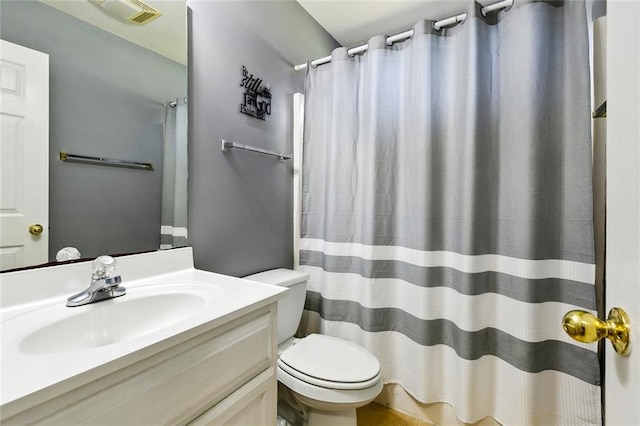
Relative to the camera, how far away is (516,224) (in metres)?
1.28

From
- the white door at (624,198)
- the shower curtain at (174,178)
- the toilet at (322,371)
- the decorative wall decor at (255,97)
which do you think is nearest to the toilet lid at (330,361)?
the toilet at (322,371)

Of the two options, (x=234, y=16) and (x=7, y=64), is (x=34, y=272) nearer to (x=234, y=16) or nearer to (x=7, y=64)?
(x=7, y=64)

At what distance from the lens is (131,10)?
1045 mm

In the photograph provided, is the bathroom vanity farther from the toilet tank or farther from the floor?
the floor

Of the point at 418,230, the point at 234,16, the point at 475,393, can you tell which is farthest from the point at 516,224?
the point at 234,16

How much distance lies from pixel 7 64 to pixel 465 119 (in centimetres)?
161

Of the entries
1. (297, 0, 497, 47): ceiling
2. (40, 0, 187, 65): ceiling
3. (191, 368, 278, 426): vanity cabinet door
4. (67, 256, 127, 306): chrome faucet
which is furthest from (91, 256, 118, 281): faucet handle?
(297, 0, 497, 47): ceiling

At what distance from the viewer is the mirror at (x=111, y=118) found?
876 millimetres

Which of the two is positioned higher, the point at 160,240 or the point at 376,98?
the point at 376,98

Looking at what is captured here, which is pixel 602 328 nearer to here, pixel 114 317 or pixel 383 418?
pixel 114 317

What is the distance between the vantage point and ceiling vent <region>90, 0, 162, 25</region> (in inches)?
38.8

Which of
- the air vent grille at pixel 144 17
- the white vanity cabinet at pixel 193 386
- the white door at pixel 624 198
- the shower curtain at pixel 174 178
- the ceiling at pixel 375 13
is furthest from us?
the ceiling at pixel 375 13

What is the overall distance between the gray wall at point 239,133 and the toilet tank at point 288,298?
11 cm

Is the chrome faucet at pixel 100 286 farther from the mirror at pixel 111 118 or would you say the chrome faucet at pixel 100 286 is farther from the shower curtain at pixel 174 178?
the shower curtain at pixel 174 178
